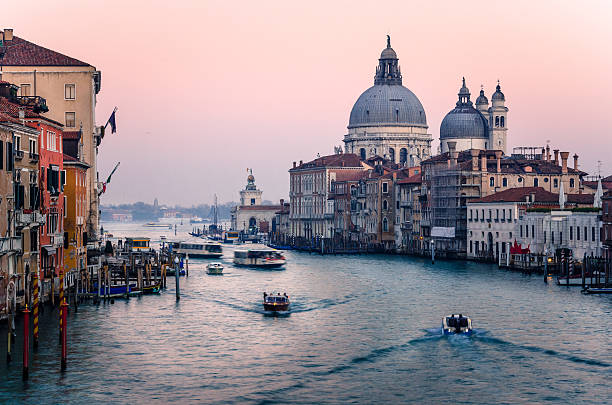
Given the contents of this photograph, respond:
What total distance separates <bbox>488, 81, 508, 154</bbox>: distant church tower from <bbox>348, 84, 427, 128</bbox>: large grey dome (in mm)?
14943

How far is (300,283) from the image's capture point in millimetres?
69125

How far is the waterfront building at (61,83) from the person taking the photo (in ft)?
210

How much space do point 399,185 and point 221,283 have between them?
168 ft

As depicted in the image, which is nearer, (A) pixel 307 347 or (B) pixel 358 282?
(A) pixel 307 347

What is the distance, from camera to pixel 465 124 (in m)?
158

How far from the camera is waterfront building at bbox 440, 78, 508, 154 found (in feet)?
516

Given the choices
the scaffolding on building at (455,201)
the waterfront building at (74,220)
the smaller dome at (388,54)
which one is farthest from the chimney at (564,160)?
the smaller dome at (388,54)

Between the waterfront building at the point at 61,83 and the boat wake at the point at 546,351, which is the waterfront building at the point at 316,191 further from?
the boat wake at the point at 546,351

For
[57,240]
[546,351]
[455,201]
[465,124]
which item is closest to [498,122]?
[465,124]

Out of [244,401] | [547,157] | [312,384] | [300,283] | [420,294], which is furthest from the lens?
[547,157]

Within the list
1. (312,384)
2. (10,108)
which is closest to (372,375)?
(312,384)

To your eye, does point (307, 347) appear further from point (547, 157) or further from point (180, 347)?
point (547, 157)

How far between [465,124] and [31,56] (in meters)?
101

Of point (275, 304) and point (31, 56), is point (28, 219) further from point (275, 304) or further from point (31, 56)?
point (31, 56)
